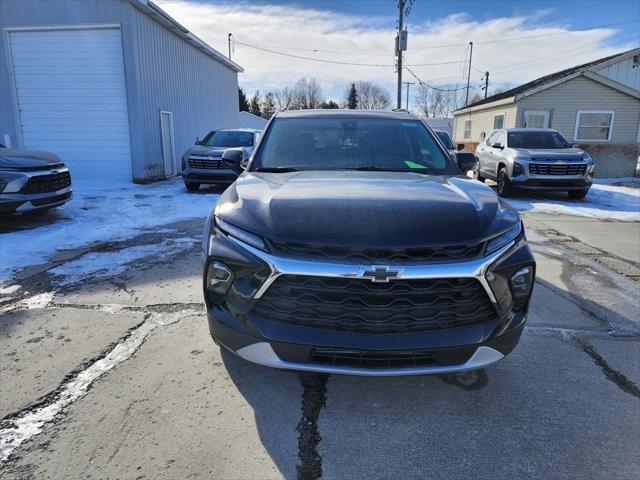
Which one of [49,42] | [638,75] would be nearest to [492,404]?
[49,42]

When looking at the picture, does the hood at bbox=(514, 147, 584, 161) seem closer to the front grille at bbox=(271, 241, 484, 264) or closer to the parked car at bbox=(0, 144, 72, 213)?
the front grille at bbox=(271, 241, 484, 264)

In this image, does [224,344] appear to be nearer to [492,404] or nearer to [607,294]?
[492,404]

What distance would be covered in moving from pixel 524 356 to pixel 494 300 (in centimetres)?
122

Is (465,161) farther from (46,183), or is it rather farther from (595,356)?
(46,183)

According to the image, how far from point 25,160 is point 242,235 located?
245 inches

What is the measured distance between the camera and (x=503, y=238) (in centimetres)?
229

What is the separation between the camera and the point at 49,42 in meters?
12.3

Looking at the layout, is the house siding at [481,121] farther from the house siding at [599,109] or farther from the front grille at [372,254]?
the front grille at [372,254]

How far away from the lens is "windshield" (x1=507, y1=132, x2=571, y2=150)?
37.8 feet

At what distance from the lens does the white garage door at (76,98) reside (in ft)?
40.1

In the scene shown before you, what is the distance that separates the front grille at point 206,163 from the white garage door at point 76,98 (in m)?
3.31

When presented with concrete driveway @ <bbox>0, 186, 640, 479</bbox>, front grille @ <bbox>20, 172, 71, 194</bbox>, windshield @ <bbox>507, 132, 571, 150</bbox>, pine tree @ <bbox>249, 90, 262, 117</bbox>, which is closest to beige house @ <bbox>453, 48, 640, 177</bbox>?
windshield @ <bbox>507, 132, 571, 150</bbox>

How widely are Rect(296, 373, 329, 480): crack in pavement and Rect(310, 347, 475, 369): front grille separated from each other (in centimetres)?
43

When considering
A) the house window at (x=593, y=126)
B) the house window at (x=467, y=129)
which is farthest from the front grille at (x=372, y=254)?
the house window at (x=467, y=129)
